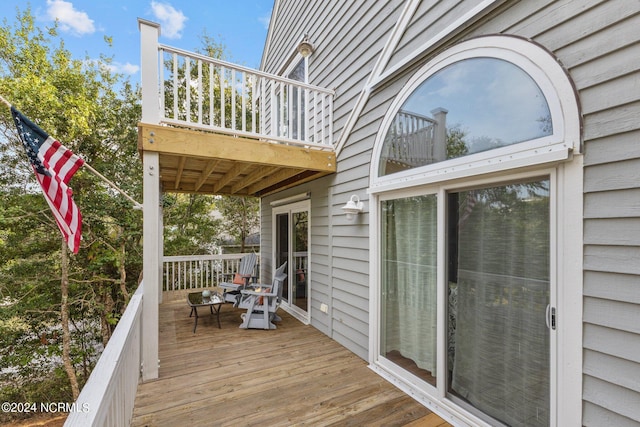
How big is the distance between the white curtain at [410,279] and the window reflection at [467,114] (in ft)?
1.49

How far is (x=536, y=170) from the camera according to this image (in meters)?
1.89

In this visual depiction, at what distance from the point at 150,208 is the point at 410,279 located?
2694 millimetres

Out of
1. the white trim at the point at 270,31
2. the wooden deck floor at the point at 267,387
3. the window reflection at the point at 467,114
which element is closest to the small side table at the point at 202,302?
the wooden deck floor at the point at 267,387

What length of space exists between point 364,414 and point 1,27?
1058 centimetres

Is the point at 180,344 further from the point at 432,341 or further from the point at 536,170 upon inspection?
the point at 536,170

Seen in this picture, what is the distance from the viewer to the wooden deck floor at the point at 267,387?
8.09 ft

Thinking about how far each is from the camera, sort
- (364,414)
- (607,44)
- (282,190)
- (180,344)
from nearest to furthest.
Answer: (607,44) → (364,414) → (180,344) → (282,190)

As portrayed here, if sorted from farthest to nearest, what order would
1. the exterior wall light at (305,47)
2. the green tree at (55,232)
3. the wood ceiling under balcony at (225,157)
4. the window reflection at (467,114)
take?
1. the green tree at (55,232)
2. the exterior wall light at (305,47)
3. the wood ceiling under balcony at (225,157)
4. the window reflection at (467,114)

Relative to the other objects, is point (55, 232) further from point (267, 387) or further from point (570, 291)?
point (570, 291)

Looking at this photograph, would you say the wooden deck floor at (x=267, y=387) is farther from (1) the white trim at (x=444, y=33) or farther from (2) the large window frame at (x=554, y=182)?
(1) the white trim at (x=444, y=33)

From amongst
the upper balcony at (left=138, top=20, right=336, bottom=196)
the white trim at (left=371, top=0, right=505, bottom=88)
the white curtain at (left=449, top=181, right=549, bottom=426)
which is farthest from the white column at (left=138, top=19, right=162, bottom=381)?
the white curtain at (left=449, top=181, right=549, bottom=426)

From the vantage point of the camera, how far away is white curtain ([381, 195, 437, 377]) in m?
2.66

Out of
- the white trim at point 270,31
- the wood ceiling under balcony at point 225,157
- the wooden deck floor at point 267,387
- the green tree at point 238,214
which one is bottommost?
the wooden deck floor at point 267,387

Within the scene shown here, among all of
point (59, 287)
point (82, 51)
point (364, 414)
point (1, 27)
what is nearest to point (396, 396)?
point (364, 414)
